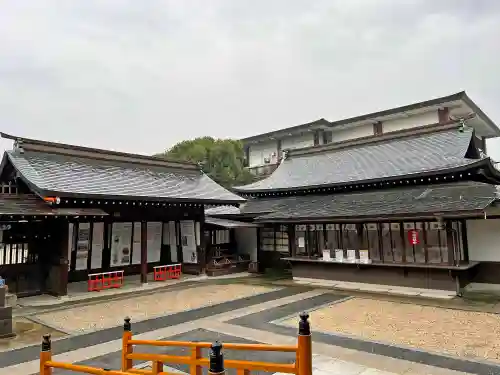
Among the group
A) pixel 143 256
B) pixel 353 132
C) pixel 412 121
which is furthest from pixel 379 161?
pixel 353 132

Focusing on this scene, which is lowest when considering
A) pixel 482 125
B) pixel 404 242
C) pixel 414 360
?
pixel 414 360

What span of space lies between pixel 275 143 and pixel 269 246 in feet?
60.2

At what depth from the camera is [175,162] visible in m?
20.8

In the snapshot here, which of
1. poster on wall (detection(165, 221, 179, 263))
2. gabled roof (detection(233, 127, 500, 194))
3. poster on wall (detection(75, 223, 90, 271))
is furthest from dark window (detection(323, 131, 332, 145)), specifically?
poster on wall (detection(75, 223, 90, 271))

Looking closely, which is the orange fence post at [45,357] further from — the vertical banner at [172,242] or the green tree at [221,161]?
the green tree at [221,161]

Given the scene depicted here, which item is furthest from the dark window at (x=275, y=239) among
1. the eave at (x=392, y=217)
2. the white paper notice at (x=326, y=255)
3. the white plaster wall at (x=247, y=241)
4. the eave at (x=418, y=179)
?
the white paper notice at (x=326, y=255)

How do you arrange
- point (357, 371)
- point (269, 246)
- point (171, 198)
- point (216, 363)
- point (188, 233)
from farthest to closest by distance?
1. point (269, 246)
2. point (188, 233)
3. point (171, 198)
4. point (357, 371)
5. point (216, 363)

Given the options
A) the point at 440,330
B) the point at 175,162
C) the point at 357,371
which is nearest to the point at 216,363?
the point at 357,371

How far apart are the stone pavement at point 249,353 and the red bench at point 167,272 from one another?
584cm

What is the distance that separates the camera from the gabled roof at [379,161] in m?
16.0

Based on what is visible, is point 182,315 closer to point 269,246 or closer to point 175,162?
point 269,246

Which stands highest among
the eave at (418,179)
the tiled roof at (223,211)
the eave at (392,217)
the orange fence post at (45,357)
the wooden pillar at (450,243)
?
the eave at (418,179)

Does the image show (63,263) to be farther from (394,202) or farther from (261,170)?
(261,170)

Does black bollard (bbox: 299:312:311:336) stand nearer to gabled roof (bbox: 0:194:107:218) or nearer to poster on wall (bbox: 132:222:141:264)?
gabled roof (bbox: 0:194:107:218)
